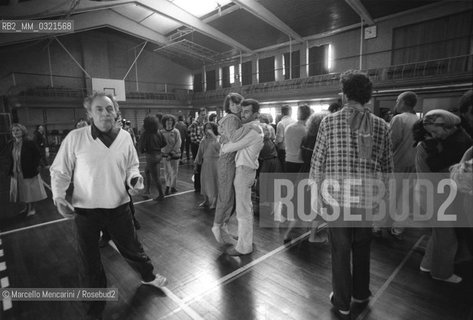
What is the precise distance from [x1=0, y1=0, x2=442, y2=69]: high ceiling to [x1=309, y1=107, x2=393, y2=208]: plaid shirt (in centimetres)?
1051

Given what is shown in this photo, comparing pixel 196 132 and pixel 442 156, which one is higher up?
pixel 196 132

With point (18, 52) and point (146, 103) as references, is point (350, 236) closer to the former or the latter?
point (146, 103)

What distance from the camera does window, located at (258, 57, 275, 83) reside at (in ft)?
50.6

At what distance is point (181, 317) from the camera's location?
188cm

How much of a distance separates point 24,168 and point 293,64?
13.5 metres

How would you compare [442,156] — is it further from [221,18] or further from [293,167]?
[221,18]

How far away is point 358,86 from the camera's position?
5.27ft

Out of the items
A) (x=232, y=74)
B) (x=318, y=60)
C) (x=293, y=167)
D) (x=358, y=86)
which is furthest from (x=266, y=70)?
(x=358, y=86)

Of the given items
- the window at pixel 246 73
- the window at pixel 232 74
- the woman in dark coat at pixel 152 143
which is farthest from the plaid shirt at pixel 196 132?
the window at pixel 232 74

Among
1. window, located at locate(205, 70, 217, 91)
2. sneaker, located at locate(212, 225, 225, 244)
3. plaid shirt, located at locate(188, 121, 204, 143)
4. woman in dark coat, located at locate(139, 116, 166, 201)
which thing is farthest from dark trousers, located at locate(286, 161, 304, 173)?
window, located at locate(205, 70, 217, 91)

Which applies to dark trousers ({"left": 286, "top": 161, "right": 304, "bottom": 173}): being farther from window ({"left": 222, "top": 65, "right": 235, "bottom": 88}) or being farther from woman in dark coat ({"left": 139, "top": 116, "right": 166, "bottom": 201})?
window ({"left": 222, "top": 65, "right": 235, "bottom": 88})

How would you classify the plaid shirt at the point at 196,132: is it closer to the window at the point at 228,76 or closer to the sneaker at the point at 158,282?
the sneaker at the point at 158,282

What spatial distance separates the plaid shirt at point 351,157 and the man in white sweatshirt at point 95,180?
4.49 feet

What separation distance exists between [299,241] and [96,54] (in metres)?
17.6
